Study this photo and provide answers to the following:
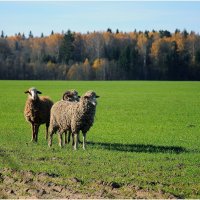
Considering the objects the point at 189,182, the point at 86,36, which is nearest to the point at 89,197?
the point at 189,182

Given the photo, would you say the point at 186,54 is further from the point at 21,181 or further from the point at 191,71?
the point at 21,181

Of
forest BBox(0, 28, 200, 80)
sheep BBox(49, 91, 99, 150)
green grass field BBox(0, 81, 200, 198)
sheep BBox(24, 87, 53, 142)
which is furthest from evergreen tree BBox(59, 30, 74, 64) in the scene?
sheep BBox(49, 91, 99, 150)

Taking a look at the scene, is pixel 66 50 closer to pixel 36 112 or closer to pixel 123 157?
pixel 36 112

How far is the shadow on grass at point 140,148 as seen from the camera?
16516 mm

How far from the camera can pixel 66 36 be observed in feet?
454

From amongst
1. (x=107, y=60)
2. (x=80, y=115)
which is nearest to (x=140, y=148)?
(x=80, y=115)

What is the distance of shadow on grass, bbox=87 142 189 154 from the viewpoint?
16516 mm

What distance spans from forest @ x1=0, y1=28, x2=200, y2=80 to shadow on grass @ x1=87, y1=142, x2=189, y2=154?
103677 mm

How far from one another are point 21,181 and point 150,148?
6806 millimetres

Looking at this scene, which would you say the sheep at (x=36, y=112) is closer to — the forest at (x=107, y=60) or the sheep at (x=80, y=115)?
the sheep at (x=80, y=115)

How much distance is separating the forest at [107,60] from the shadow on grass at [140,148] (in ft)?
340

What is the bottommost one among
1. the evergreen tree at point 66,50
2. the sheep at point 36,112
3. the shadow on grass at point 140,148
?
the shadow on grass at point 140,148

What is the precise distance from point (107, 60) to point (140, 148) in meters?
110

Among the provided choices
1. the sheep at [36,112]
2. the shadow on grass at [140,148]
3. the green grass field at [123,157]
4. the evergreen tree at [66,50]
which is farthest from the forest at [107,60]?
the shadow on grass at [140,148]
